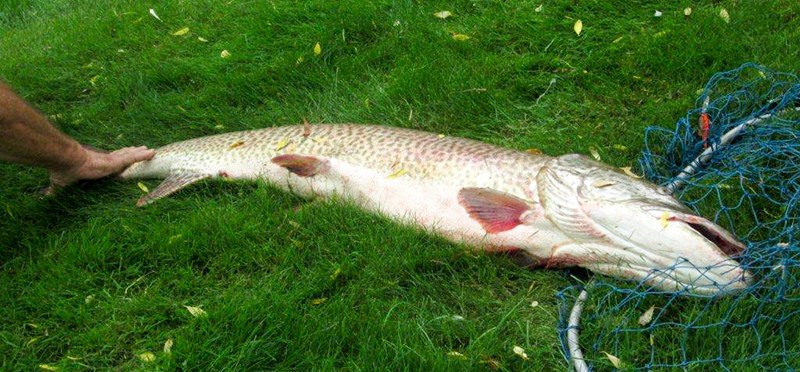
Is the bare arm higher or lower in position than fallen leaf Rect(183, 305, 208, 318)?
higher

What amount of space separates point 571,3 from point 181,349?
4236mm

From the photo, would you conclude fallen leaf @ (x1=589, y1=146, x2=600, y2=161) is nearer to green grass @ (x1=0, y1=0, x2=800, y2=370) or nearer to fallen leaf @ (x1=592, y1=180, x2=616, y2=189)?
green grass @ (x1=0, y1=0, x2=800, y2=370)

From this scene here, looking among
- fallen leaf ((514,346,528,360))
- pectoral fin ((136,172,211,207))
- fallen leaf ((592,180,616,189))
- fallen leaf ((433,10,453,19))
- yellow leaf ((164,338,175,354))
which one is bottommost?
fallen leaf ((514,346,528,360))

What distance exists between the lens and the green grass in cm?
339

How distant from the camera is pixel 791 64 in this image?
4785mm

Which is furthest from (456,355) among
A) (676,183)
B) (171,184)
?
(171,184)

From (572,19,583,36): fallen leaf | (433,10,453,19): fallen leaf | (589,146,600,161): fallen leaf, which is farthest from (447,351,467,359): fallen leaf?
(433,10,453,19): fallen leaf

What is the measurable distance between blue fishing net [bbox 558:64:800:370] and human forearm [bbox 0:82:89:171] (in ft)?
10.8

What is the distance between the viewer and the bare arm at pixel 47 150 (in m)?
4.34

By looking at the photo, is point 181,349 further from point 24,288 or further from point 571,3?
point 571,3

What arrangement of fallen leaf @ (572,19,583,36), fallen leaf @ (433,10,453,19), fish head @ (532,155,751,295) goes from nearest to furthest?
fish head @ (532,155,751,295)
fallen leaf @ (572,19,583,36)
fallen leaf @ (433,10,453,19)

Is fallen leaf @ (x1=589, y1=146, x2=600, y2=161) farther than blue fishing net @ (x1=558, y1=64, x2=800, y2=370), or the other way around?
fallen leaf @ (x1=589, y1=146, x2=600, y2=161)

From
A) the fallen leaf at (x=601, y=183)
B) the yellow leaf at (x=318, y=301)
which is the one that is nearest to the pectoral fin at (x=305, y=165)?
the yellow leaf at (x=318, y=301)

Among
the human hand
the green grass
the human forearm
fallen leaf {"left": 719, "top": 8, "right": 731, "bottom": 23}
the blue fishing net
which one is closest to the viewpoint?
the blue fishing net
